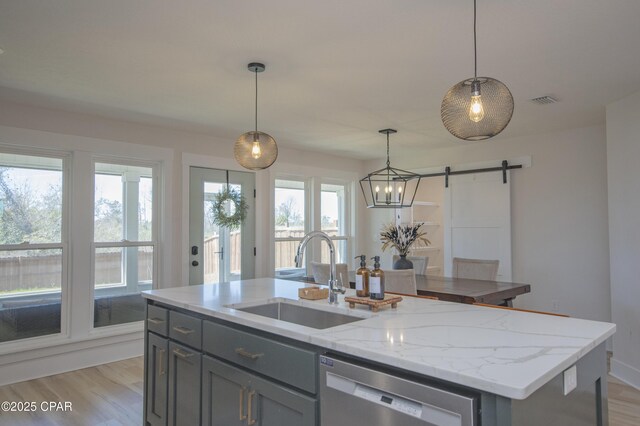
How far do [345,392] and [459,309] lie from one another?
2.91 feet

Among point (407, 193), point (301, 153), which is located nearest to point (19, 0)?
point (301, 153)

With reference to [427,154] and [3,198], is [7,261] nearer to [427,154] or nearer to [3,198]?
[3,198]

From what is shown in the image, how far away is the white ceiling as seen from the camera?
2258 millimetres

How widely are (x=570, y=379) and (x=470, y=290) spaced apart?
2290 mm

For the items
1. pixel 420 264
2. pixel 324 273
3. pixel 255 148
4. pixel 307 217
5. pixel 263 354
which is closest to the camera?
pixel 263 354

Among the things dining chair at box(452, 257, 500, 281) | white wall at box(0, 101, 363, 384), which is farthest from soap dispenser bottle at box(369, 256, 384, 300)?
white wall at box(0, 101, 363, 384)

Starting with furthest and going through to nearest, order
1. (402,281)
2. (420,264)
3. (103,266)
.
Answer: (420,264) < (103,266) < (402,281)

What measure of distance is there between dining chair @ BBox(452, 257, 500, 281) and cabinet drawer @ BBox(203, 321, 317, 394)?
A: 3244 mm

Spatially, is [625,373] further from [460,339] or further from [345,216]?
[345,216]

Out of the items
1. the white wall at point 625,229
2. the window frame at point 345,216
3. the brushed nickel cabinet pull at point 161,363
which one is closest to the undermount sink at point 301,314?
the brushed nickel cabinet pull at point 161,363

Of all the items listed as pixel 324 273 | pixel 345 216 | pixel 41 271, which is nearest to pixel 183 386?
pixel 324 273

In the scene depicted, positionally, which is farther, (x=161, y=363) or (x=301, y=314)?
(x=161, y=363)

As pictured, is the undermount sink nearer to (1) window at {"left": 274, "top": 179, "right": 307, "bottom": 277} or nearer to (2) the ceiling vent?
(2) the ceiling vent

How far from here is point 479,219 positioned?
560 cm
